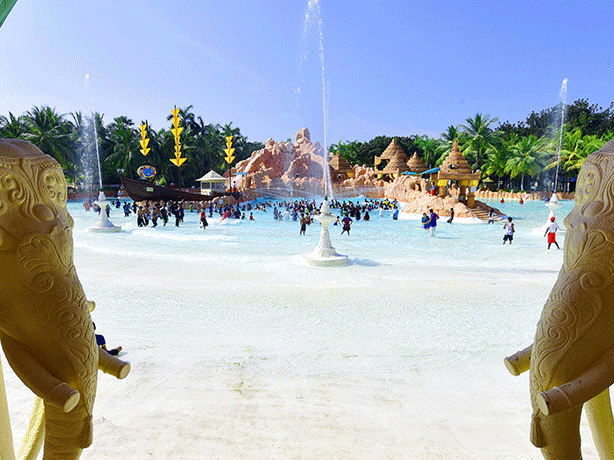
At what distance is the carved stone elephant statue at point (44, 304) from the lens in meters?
1.54

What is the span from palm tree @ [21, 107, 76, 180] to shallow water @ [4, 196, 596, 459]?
94.2ft

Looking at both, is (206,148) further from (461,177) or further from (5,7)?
(5,7)

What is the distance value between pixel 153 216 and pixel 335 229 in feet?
26.3

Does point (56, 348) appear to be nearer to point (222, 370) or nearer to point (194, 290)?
point (222, 370)

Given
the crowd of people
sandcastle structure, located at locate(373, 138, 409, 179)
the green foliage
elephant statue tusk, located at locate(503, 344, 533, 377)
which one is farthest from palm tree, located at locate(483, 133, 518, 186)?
elephant statue tusk, located at locate(503, 344, 533, 377)

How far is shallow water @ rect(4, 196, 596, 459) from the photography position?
280 centimetres

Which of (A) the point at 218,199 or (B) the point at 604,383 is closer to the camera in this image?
(B) the point at 604,383

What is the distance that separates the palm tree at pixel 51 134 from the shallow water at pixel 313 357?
28.7m

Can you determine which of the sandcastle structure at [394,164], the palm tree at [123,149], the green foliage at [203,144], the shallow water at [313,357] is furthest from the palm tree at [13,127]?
the sandcastle structure at [394,164]

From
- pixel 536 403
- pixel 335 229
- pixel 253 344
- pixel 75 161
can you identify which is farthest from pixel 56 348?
pixel 75 161

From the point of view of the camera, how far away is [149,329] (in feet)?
16.8

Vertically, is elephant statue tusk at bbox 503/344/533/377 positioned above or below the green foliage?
below

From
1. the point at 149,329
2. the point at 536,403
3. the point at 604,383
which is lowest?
the point at 149,329

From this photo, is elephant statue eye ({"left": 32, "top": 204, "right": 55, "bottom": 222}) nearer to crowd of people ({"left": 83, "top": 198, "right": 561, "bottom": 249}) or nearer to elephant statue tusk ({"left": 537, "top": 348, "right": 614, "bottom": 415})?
elephant statue tusk ({"left": 537, "top": 348, "right": 614, "bottom": 415})
